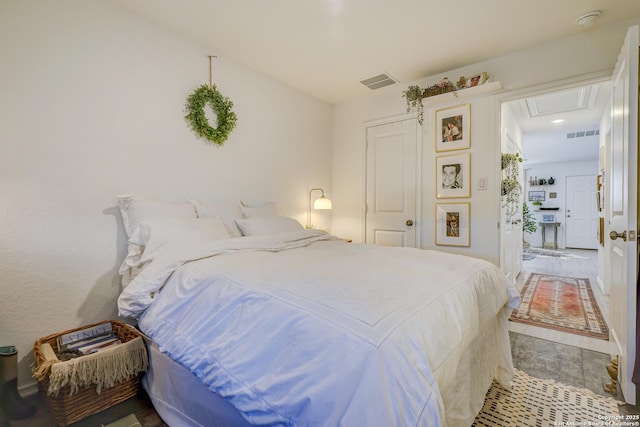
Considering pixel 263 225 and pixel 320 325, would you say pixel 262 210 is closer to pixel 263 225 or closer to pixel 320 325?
pixel 263 225

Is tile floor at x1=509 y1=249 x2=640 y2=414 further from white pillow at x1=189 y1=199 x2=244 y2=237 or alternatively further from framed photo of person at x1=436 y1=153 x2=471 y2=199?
white pillow at x1=189 y1=199 x2=244 y2=237

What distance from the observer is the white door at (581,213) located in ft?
25.9

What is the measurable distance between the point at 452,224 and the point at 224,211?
2.46 metres

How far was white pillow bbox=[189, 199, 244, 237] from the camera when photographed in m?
2.55

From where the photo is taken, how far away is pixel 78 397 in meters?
1.58

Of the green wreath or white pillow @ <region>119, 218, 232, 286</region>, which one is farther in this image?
the green wreath

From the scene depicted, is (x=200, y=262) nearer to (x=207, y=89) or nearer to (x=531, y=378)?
(x=207, y=89)

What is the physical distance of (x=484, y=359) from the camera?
1678mm

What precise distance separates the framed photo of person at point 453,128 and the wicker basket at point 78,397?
132 inches

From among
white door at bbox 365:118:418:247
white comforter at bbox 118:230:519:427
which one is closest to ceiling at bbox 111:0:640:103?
white door at bbox 365:118:418:247

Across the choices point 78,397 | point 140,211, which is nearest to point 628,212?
point 140,211

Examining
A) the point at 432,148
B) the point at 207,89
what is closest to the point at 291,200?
the point at 207,89

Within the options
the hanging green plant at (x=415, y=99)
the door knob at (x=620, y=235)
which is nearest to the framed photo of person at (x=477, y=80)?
the hanging green plant at (x=415, y=99)

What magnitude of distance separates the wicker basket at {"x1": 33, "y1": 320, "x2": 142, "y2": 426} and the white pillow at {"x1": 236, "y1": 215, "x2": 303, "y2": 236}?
3.58 feet
